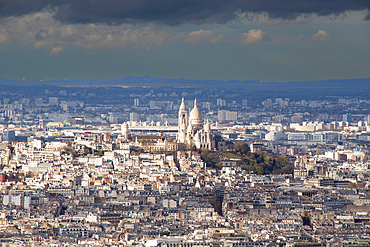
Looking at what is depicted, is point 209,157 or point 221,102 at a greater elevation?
point 221,102

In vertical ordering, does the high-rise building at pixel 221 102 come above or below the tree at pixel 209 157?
above

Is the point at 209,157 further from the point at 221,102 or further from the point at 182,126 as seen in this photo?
the point at 221,102

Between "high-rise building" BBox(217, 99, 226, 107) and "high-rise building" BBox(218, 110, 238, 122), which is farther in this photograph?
"high-rise building" BBox(217, 99, 226, 107)

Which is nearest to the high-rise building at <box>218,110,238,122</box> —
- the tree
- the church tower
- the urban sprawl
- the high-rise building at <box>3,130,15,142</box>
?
the urban sprawl

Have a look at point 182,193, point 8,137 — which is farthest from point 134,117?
point 182,193

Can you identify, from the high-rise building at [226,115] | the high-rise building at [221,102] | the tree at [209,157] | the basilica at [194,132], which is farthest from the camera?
the high-rise building at [221,102]

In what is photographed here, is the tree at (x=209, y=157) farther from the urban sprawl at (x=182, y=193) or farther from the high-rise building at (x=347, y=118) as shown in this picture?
the high-rise building at (x=347, y=118)

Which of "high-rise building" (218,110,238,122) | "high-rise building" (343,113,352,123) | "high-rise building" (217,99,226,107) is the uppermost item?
"high-rise building" (217,99,226,107)

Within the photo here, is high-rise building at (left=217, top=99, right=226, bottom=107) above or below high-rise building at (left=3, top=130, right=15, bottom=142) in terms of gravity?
above

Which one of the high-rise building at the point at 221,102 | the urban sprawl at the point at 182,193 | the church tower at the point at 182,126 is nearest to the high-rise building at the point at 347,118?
the high-rise building at the point at 221,102

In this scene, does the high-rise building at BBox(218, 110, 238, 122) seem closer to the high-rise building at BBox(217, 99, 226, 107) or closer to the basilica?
the high-rise building at BBox(217, 99, 226, 107)
